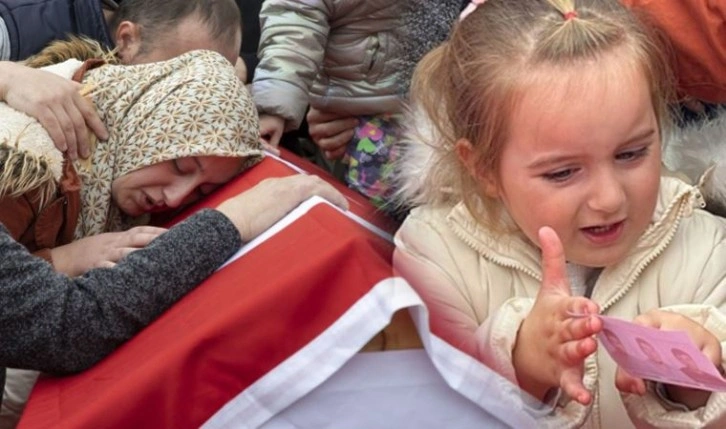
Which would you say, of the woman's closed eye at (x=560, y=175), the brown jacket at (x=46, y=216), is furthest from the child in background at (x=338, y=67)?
the woman's closed eye at (x=560, y=175)

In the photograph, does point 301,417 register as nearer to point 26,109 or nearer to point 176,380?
point 176,380

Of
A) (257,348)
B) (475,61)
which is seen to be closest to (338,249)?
(257,348)

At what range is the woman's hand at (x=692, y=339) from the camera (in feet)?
3.00

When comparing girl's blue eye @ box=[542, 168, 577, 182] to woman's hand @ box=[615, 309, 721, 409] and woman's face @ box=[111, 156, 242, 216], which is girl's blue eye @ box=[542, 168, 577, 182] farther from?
woman's face @ box=[111, 156, 242, 216]

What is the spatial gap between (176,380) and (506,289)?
0.34 m

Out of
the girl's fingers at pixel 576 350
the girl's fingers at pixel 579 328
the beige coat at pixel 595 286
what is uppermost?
the girl's fingers at pixel 579 328

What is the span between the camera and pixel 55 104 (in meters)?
1.39

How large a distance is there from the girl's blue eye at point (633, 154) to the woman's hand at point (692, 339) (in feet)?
0.46

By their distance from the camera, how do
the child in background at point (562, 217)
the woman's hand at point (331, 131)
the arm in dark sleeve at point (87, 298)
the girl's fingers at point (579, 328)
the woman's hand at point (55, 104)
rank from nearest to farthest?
the girl's fingers at point (579, 328)
the child in background at point (562, 217)
the arm in dark sleeve at point (87, 298)
the woman's hand at point (55, 104)
the woman's hand at point (331, 131)

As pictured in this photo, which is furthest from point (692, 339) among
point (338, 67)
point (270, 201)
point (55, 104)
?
point (338, 67)

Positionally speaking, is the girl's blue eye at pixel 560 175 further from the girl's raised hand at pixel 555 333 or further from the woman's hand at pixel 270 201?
the woman's hand at pixel 270 201

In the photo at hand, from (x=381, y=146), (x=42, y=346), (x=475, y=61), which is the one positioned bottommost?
(x=381, y=146)

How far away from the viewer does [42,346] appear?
1.10 m

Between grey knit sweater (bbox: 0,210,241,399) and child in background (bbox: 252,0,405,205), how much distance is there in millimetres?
634
